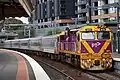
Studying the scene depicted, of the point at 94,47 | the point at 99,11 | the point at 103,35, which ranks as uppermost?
the point at 99,11

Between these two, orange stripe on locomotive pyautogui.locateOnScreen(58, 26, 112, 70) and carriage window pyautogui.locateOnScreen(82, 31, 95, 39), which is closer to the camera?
orange stripe on locomotive pyautogui.locateOnScreen(58, 26, 112, 70)

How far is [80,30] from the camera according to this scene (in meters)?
24.1

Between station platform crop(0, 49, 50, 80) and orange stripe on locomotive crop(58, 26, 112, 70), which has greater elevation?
orange stripe on locomotive crop(58, 26, 112, 70)

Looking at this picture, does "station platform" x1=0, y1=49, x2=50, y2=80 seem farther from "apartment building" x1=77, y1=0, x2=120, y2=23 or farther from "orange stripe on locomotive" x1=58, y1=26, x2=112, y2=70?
"apartment building" x1=77, y1=0, x2=120, y2=23

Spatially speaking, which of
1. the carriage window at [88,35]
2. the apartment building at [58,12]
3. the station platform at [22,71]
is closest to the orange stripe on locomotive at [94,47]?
the carriage window at [88,35]

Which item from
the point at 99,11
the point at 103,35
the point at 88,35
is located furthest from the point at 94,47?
the point at 99,11

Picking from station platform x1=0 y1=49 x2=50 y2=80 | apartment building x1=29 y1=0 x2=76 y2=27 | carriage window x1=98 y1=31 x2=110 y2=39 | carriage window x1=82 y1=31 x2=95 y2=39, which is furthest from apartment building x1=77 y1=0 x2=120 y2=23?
carriage window x1=82 y1=31 x2=95 y2=39

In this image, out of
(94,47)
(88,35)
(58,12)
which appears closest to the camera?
(94,47)

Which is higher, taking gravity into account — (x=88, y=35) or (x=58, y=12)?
(x=58, y=12)

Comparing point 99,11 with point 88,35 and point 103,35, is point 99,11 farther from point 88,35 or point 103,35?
point 88,35

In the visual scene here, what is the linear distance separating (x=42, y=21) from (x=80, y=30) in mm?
133233

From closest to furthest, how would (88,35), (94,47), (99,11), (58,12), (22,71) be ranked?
(22,71) < (94,47) < (88,35) < (99,11) < (58,12)

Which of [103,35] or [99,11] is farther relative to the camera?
[99,11]

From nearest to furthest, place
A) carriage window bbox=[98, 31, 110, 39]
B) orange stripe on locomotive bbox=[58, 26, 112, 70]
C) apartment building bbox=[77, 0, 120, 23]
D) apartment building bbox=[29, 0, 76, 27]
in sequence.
Result: orange stripe on locomotive bbox=[58, 26, 112, 70], carriage window bbox=[98, 31, 110, 39], apartment building bbox=[77, 0, 120, 23], apartment building bbox=[29, 0, 76, 27]
